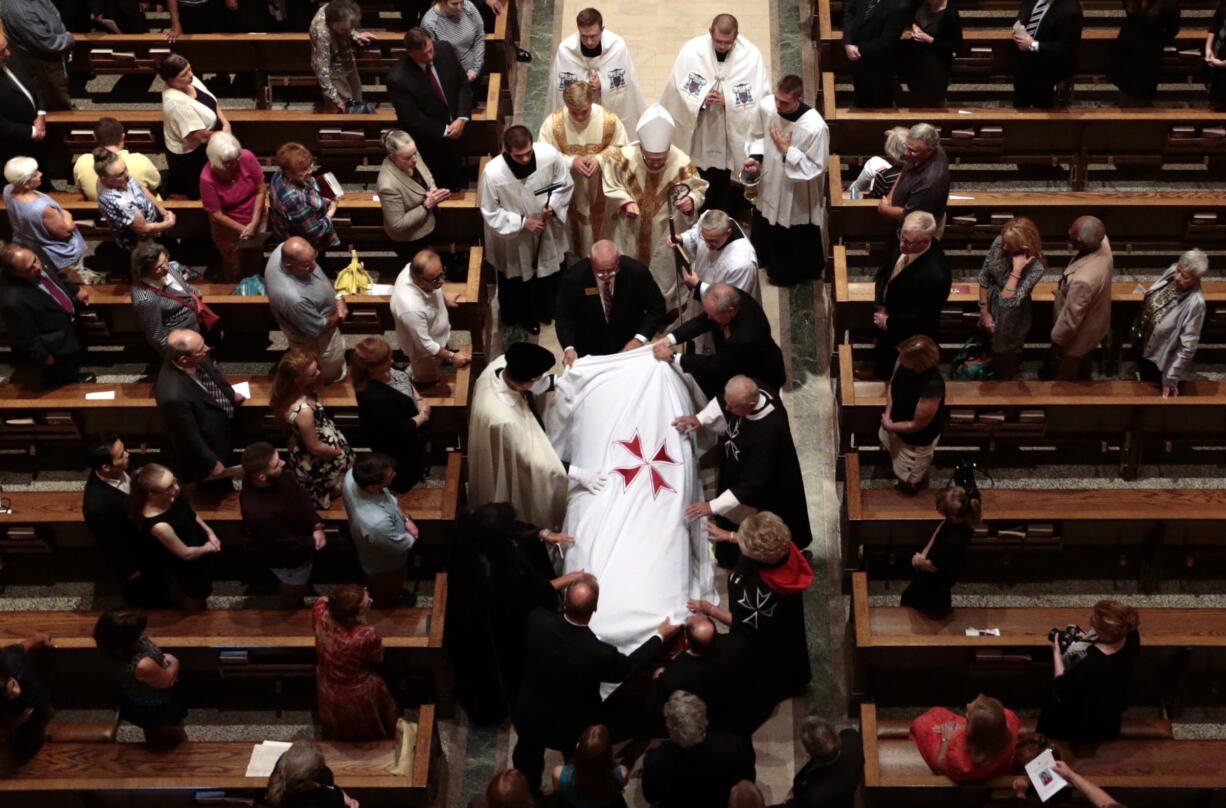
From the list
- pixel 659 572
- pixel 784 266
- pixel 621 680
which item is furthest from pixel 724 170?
pixel 621 680

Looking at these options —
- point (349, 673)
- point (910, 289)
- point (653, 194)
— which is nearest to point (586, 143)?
point (653, 194)

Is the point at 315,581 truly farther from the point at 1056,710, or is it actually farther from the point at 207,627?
the point at 1056,710

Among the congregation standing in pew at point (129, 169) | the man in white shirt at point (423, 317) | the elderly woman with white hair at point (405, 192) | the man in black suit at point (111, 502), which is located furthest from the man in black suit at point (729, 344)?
the congregation standing in pew at point (129, 169)

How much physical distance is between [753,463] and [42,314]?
4.00 meters

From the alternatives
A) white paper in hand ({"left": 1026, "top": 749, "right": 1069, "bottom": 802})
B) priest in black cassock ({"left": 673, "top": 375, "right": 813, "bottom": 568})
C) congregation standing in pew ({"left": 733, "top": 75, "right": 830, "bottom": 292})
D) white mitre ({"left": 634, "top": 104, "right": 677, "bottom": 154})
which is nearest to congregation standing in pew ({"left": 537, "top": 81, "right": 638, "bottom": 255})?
white mitre ({"left": 634, "top": 104, "right": 677, "bottom": 154})

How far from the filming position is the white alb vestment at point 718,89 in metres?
9.11

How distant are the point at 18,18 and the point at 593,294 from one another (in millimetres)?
4289

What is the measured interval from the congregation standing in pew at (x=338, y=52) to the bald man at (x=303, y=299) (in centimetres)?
200

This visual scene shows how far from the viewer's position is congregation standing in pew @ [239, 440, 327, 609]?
21.1 ft

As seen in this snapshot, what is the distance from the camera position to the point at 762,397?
7.11 metres

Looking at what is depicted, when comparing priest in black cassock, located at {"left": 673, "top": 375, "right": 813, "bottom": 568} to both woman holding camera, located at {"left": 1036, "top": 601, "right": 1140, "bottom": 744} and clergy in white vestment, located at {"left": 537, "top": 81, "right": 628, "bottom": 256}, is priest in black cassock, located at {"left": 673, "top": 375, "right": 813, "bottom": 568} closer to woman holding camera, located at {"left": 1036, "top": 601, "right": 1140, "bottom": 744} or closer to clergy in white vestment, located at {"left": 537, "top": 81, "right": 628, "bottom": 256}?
woman holding camera, located at {"left": 1036, "top": 601, "right": 1140, "bottom": 744}

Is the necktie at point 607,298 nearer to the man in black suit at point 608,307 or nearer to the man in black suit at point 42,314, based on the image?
the man in black suit at point 608,307

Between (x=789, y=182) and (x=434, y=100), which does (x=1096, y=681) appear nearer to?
(x=789, y=182)

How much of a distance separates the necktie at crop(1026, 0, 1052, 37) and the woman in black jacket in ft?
15.6
